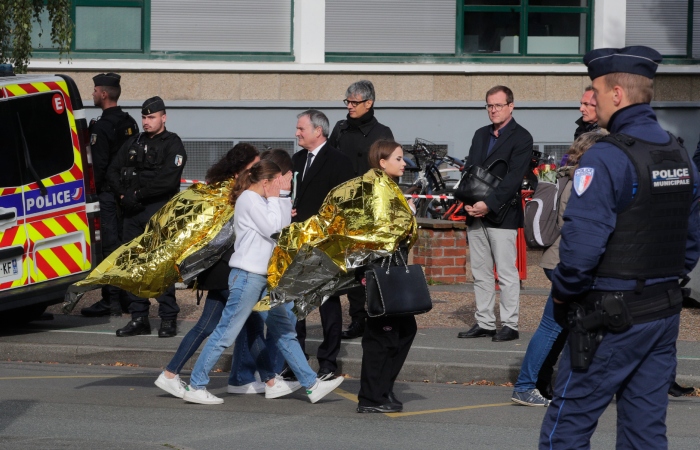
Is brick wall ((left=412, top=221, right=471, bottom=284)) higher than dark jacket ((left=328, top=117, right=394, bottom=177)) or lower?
lower

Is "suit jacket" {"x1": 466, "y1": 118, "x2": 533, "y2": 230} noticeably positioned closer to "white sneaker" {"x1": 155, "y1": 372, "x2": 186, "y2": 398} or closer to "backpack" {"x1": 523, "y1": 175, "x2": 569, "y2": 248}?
"backpack" {"x1": 523, "y1": 175, "x2": 569, "y2": 248}

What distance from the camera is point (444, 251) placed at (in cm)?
1346

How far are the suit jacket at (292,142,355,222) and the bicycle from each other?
23.5ft

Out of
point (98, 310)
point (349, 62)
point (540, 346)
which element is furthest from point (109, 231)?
point (349, 62)

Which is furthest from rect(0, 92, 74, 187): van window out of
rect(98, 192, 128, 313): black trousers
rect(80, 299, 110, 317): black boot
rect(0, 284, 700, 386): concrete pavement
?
rect(80, 299, 110, 317): black boot

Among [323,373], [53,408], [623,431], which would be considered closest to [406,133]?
[323,373]

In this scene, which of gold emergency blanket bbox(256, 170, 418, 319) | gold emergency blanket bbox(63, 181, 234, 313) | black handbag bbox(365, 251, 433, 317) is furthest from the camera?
gold emergency blanket bbox(63, 181, 234, 313)

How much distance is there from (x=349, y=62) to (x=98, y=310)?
859 cm

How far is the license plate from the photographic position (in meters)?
9.56

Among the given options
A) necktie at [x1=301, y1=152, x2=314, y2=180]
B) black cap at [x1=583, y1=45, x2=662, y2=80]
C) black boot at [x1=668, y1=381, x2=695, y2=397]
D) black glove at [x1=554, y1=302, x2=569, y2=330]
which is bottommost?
black boot at [x1=668, y1=381, x2=695, y2=397]

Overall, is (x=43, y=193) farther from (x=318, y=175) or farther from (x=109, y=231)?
(x=318, y=175)

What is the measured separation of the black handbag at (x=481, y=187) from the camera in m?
9.16

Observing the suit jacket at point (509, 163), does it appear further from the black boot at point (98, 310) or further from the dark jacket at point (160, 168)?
the black boot at point (98, 310)

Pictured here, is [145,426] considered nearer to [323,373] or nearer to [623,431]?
[323,373]
